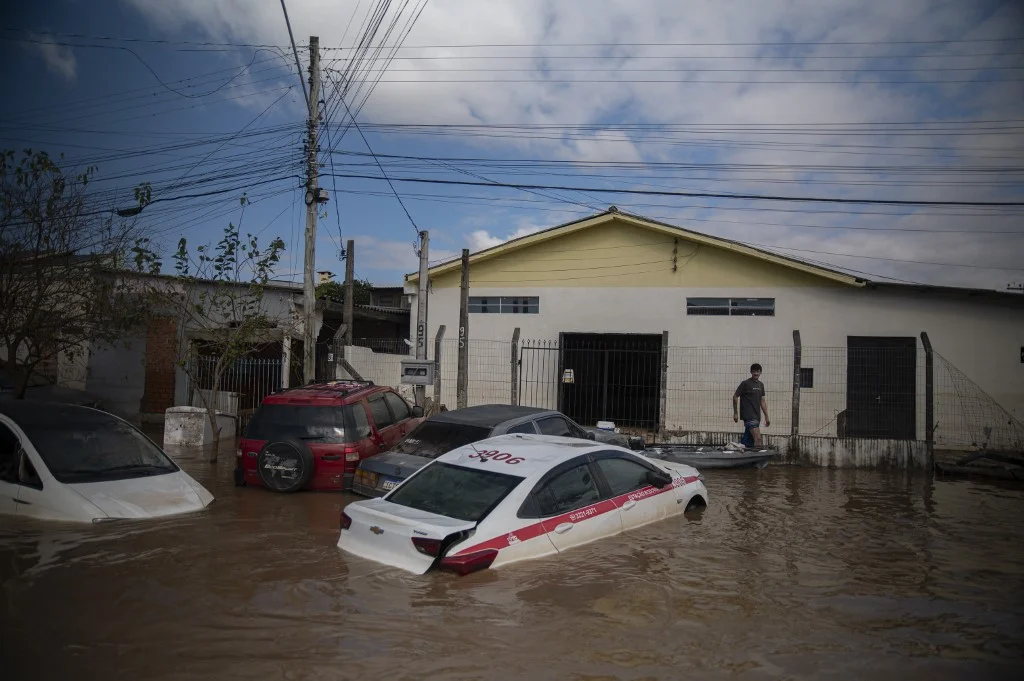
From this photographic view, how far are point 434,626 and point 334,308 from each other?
15.4 metres

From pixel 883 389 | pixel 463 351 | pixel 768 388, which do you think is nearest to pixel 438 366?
pixel 463 351

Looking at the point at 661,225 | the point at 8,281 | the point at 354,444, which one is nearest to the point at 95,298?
the point at 8,281

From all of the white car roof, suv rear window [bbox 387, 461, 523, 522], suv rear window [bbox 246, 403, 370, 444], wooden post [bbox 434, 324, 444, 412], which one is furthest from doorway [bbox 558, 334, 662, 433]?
suv rear window [bbox 387, 461, 523, 522]

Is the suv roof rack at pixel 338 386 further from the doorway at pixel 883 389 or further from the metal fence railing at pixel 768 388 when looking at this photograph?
the doorway at pixel 883 389

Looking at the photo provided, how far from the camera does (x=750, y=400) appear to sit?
45.8 ft

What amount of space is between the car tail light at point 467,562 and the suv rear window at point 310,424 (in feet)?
14.3

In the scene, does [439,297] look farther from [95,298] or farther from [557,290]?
[95,298]

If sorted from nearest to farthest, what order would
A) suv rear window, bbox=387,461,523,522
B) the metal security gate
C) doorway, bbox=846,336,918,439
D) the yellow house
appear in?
1. suv rear window, bbox=387,461,523,522
2. the yellow house
3. doorway, bbox=846,336,918,439
4. the metal security gate

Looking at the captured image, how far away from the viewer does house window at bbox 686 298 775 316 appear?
60.9 ft

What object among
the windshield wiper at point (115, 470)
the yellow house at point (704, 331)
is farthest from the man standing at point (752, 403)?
the windshield wiper at point (115, 470)

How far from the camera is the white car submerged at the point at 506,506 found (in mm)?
5750

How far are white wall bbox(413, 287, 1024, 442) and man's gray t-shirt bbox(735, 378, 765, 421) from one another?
2833mm

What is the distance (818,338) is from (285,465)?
13465mm

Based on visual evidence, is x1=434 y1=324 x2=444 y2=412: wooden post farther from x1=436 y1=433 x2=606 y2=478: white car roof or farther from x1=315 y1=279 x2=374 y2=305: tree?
x1=315 y1=279 x2=374 y2=305: tree
